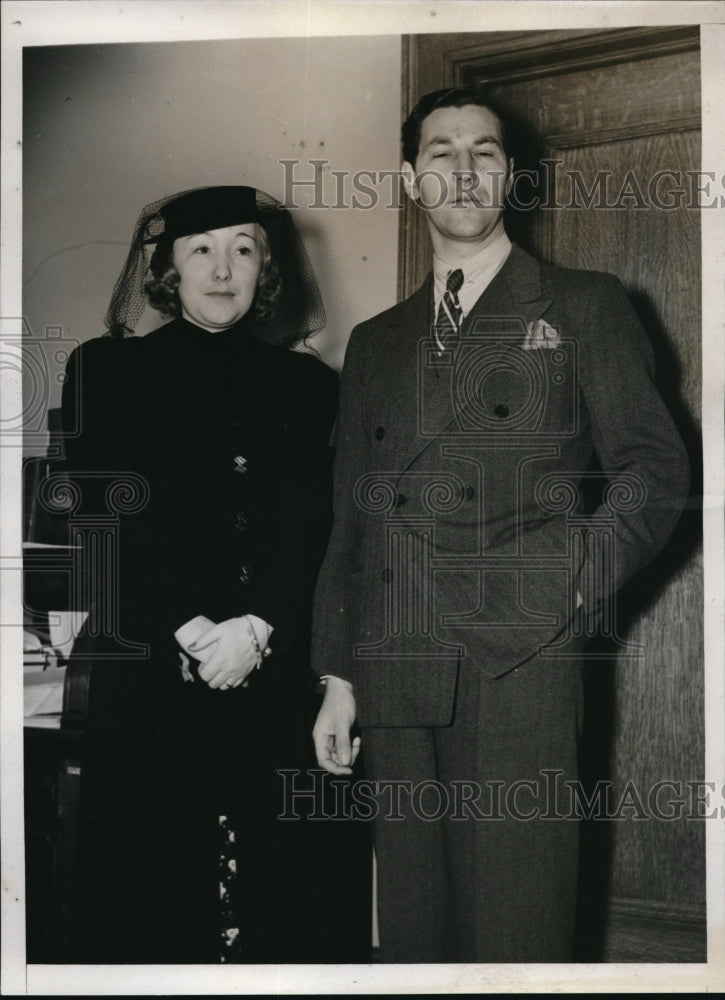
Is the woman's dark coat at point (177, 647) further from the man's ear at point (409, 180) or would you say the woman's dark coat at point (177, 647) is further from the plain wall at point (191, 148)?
the man's ear at point (409, 180)

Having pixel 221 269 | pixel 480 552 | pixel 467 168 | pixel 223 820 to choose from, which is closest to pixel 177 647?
pixel 223 820

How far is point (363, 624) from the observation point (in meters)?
1.76

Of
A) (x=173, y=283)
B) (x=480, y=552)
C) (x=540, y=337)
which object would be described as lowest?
(x=480, y=552)

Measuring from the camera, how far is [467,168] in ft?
5.77

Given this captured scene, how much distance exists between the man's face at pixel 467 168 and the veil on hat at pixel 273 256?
0.80ft

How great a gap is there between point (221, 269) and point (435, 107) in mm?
437

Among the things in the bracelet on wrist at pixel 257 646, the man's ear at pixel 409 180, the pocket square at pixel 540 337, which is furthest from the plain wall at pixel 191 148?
the bracelet on wrist at pixel 257 646

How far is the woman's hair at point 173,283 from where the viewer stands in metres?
1.79

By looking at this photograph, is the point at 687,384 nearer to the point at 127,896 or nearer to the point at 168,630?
the point at 168,630

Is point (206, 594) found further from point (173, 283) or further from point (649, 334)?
point (649, 334)

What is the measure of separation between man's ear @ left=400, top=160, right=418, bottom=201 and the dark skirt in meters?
0.79

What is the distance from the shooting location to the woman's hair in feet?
5.89

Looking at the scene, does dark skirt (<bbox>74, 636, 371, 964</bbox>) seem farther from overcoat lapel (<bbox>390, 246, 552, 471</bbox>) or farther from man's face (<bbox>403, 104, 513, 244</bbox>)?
man's face (<bbox>403, 104, 513, 244</bbox>)

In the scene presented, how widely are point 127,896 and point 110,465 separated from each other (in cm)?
71
